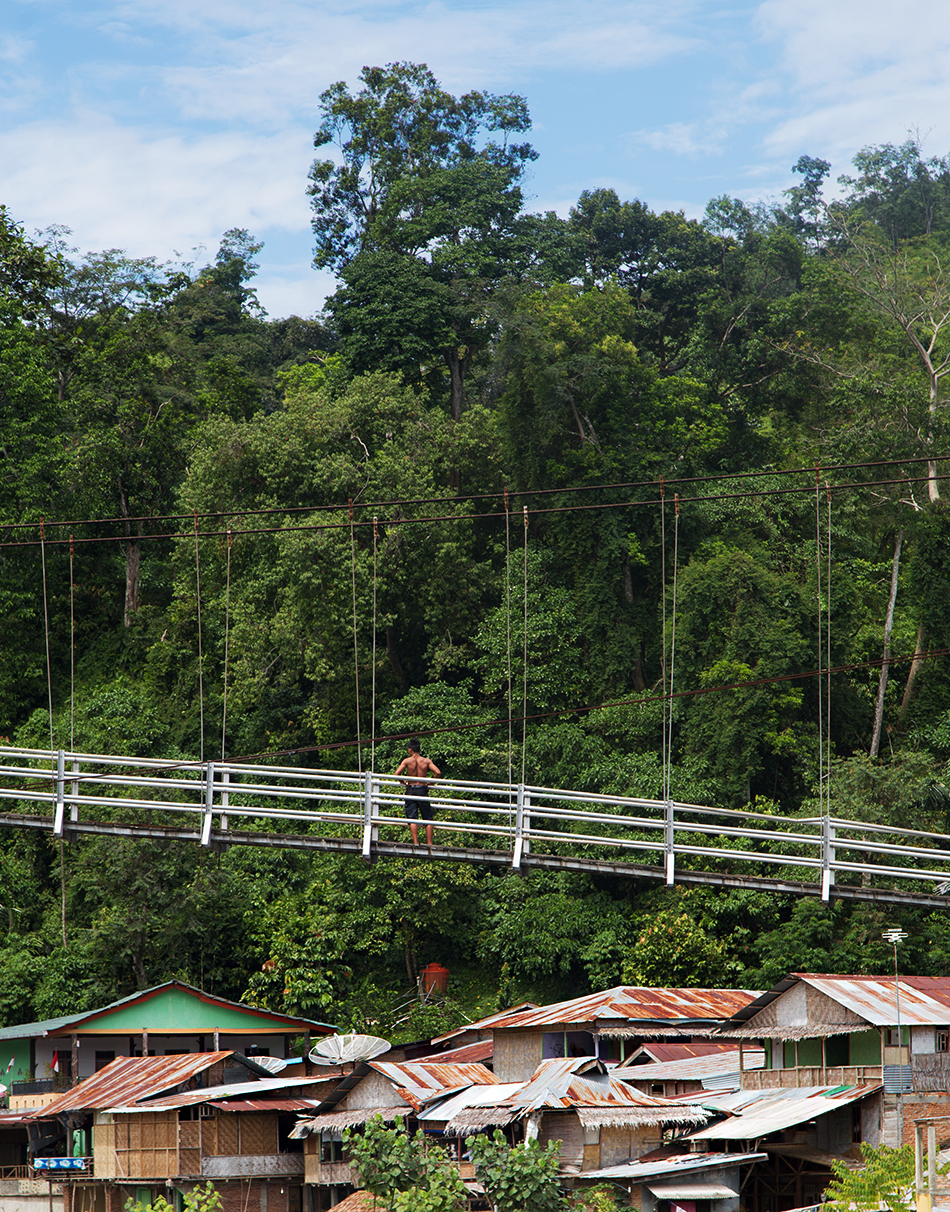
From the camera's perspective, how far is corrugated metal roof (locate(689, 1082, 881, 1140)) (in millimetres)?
18031

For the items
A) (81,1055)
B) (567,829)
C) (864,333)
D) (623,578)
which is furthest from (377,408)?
(81,1055)

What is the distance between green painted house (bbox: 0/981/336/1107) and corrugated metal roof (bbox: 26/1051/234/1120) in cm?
125

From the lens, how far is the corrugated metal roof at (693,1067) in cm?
2064

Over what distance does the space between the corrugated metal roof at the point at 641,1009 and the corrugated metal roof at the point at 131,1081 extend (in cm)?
480

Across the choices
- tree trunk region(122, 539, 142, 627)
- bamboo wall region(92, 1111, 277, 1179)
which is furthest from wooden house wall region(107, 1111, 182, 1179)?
tree trunk region(122, 539, 142, 627)

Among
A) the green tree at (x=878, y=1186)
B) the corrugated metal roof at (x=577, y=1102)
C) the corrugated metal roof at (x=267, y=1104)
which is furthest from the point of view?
the corrugated metal roof at (x=267, y=1104)

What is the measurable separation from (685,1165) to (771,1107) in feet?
6.26

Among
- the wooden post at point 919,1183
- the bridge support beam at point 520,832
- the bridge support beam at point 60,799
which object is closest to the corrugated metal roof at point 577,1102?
the bridge support beam at point 520,832

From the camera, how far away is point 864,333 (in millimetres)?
37281

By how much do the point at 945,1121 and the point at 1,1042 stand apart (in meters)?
16.5

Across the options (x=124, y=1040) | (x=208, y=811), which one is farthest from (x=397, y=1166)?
(x=124, y=1040)

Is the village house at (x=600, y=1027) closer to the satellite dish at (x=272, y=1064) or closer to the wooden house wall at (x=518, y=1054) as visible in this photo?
the wooden house wall at (x=518, y=1054)

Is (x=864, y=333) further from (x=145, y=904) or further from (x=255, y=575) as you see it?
(x=145, y=904)

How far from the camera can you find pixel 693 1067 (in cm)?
2117
